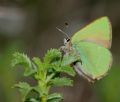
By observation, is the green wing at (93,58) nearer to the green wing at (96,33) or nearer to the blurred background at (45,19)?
the green wing at (96,33)

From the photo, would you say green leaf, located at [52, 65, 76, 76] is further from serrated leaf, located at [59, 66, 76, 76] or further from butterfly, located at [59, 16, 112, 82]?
butterfly, located at [59, 16, 112, 82]

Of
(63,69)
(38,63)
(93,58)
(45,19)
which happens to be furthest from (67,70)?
(45,19)

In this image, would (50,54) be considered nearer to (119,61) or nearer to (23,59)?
(23,59)

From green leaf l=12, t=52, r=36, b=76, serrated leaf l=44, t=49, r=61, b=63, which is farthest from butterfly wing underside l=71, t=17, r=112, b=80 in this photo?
green leaf l=12, t=52, r=36, b=76

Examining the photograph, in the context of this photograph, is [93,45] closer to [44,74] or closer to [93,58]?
[93,58]

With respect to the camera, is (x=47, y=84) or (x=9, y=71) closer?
(x=47, y=84)

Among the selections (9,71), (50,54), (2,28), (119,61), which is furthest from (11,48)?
(50,54)

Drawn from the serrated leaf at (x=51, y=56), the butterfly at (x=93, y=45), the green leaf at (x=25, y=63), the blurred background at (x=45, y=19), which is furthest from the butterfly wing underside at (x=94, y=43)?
the blurred background at (x=45, y=19)
